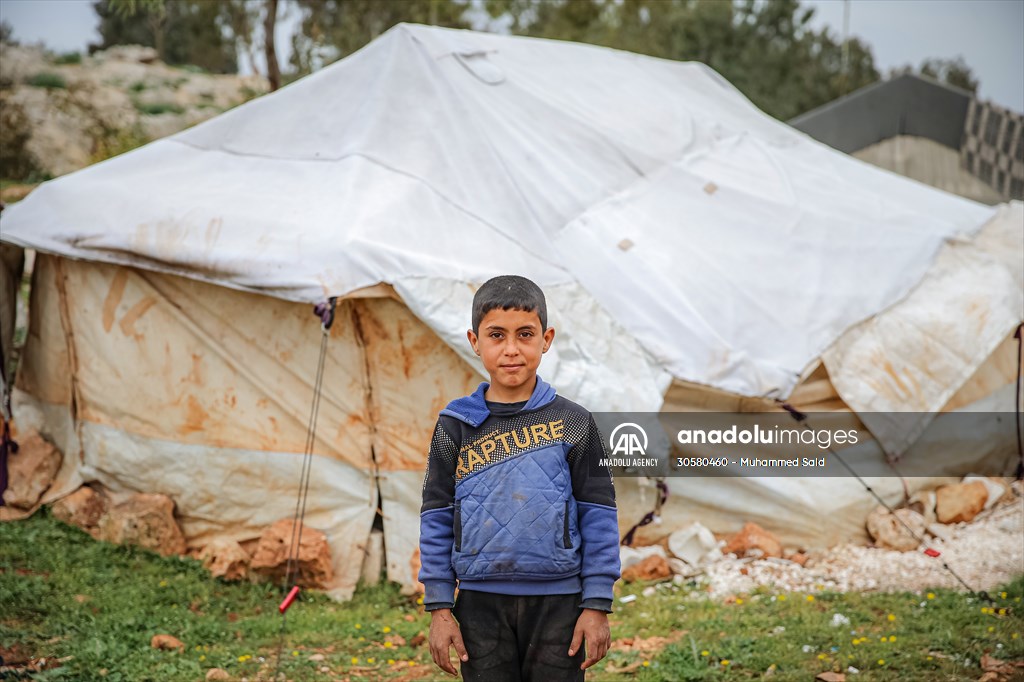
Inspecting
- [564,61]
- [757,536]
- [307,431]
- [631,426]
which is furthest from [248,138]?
[757,536]

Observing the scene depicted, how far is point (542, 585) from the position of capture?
87.6 inches

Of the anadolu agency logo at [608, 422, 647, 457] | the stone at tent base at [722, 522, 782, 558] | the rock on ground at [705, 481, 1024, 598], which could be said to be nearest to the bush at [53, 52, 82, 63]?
the anadolu agency logo at [608, 422, 647, 457]

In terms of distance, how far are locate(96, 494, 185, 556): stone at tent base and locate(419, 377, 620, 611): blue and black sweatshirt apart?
10.1 feet

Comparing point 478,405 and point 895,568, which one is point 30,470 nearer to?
point 478,405

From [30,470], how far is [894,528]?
458cm

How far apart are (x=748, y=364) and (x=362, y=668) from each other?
7.58ft

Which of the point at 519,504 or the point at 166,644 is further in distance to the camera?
the point at 166,644

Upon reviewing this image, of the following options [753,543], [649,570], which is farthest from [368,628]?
[753,543]

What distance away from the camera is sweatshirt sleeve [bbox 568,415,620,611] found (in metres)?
2.23

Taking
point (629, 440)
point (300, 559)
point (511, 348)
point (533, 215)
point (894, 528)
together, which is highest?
point (533, 215)

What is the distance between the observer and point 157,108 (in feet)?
56.1

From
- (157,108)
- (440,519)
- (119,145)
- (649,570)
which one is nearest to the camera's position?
(440,519)

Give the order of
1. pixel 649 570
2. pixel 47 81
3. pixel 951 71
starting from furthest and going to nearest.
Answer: pixel 951 71 < pixel 47 81 < pixel 649 570

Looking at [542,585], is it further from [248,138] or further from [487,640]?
[248,138]
